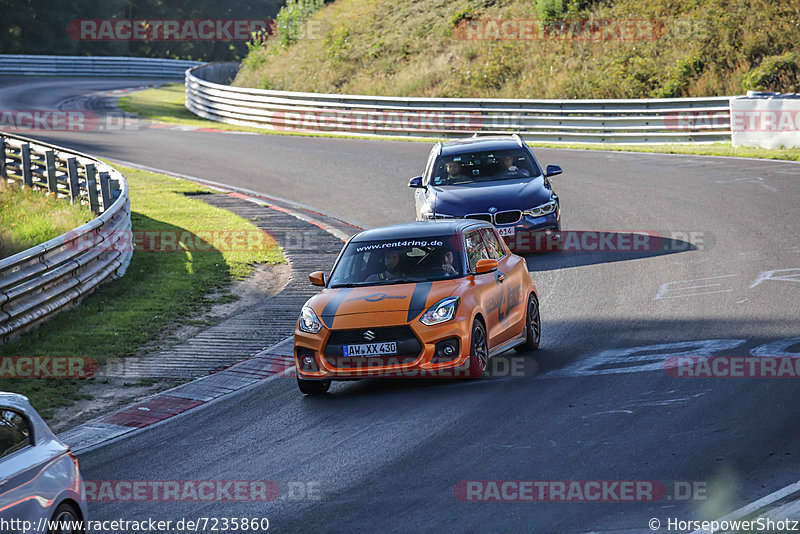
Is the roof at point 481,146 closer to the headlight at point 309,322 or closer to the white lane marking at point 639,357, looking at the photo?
the white lane marking at point 639,357

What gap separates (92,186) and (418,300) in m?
11.2

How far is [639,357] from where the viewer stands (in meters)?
10.7

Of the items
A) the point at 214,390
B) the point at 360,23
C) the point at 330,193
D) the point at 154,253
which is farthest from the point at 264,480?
the point at 360,23

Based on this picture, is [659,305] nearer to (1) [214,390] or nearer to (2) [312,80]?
(1) [214,390]

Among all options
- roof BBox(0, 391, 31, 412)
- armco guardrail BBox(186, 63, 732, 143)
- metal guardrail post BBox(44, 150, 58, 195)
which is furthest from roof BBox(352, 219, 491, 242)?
armco guardrail BBox(186, 63, 732, 143)

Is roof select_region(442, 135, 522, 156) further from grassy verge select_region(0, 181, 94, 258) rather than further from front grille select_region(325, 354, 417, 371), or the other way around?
front grille select_region(325, 354, 417, 371)

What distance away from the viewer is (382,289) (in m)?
10.8

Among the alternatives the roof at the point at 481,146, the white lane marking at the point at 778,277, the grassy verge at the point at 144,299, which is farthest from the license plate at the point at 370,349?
the roof at the point at 481,146

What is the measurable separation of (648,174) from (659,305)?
12100 millimetres

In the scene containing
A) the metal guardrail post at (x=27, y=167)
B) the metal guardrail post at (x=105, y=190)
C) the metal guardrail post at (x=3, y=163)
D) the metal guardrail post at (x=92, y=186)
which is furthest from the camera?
the metal guardrail post at (x=3, y=163)

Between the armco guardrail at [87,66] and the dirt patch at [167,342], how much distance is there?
5247 cm

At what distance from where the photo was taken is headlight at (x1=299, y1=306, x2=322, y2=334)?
10445 mm

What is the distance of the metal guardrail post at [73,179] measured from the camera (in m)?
20.8

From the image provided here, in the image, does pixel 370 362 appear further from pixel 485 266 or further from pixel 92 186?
pixel 92 186
